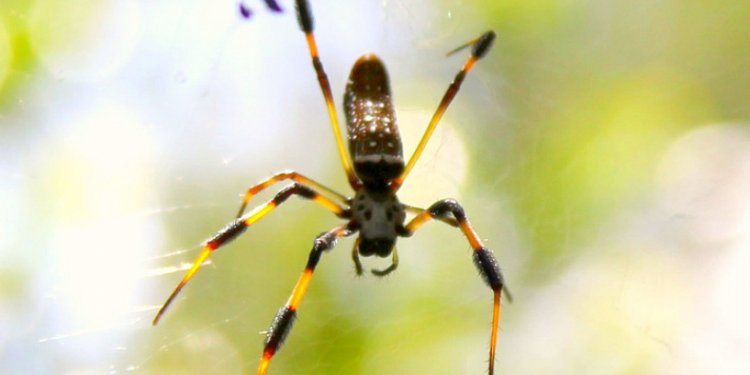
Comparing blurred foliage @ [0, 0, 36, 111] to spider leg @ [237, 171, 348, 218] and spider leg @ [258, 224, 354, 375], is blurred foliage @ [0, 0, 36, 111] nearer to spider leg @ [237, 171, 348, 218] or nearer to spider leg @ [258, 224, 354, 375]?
spider leg @ [237, 171, 348, 218]

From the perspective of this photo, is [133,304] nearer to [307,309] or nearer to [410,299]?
[307,309]

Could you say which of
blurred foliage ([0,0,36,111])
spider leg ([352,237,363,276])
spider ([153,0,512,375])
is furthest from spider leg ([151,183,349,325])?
blurred foliage ([0,0,36,111])

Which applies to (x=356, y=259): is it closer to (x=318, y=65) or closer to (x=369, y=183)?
(x=369, y=183)

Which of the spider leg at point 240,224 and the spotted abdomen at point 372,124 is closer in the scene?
the spider leg at point 240,224

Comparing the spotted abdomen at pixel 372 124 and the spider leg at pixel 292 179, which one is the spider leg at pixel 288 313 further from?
the spotted abdomen at pixel 372 124

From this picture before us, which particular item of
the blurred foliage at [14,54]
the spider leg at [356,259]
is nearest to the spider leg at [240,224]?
the spider leg at [356,259]

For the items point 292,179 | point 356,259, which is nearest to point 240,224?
point 292,179

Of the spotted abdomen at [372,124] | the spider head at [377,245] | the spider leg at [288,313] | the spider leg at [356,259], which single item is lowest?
the spider leg at [288,313]
